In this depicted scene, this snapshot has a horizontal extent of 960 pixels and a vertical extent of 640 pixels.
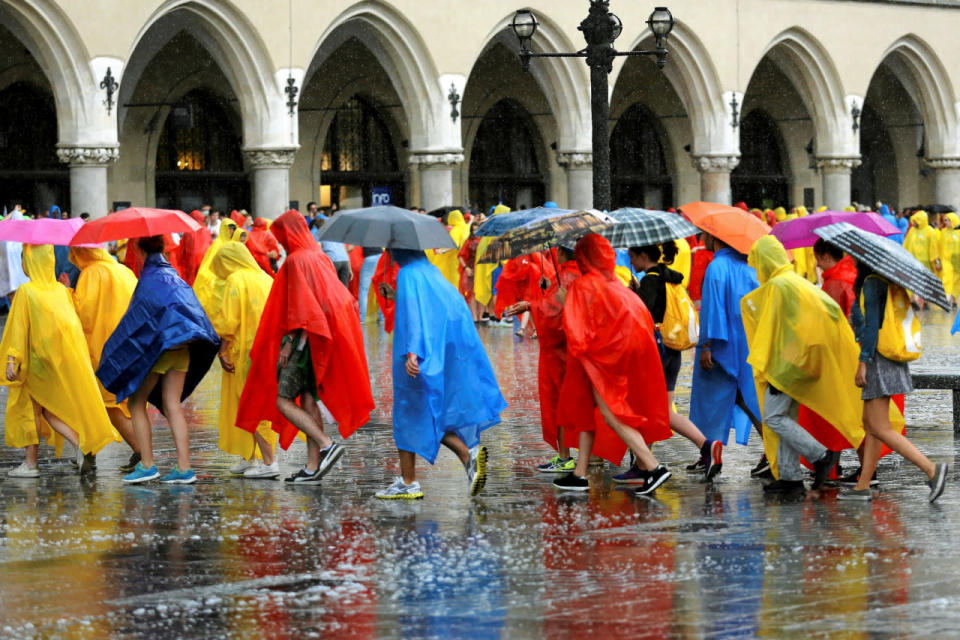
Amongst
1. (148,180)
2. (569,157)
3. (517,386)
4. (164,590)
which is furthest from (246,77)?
(164,590)

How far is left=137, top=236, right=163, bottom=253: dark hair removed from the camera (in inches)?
381

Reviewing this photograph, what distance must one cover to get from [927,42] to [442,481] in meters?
29.4

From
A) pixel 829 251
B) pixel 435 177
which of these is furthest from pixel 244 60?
pixel 829 251

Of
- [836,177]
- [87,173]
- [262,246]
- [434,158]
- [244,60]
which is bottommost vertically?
[262,246]

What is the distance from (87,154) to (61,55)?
1.48 meters

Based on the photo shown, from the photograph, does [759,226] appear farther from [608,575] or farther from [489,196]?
[489,196]

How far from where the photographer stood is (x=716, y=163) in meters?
33.9

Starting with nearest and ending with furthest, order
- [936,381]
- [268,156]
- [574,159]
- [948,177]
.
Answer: [936,381] < [268,156] < [574,159] < [948,177]

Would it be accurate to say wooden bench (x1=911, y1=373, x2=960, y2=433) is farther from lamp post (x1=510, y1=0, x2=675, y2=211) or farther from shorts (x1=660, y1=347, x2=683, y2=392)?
lamp post (x1=510, y1=0, x2=675, y2=211)

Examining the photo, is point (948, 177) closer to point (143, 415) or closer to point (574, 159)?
point (574, 159)

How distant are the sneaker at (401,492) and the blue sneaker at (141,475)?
143 centimetres

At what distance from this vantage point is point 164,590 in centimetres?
652

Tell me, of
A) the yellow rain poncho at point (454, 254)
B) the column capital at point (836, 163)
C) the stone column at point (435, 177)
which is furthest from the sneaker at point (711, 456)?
the column capital at point (836, 163)

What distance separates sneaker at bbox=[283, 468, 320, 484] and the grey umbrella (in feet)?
4.25
